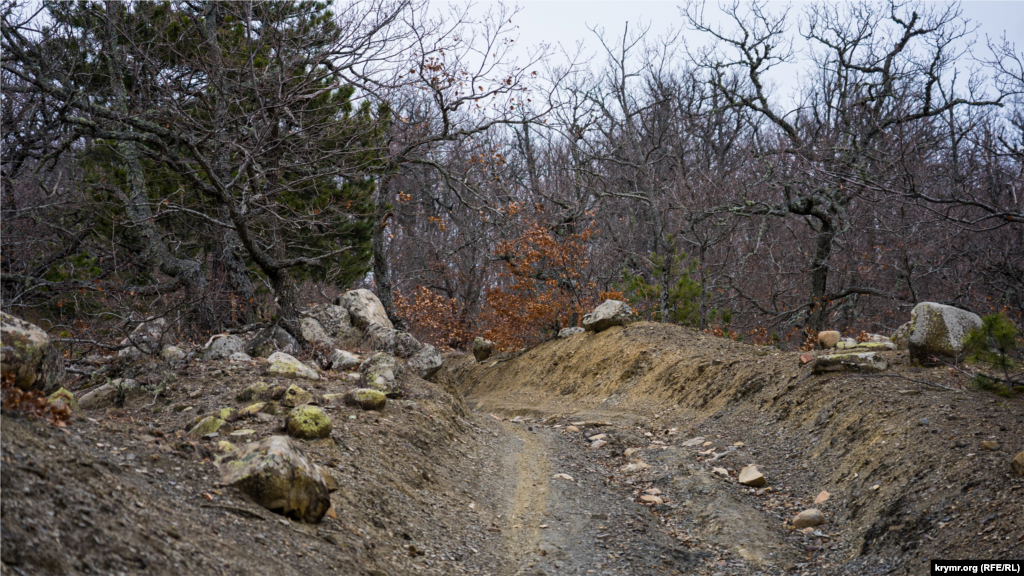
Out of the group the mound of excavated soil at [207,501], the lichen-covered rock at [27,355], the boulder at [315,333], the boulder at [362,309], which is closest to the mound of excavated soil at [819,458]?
the mound of excavated soil at [207,501]

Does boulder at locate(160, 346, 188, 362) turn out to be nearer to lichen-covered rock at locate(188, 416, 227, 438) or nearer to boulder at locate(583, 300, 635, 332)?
lichen-covered rock at locate(188, 416, 227, 438)

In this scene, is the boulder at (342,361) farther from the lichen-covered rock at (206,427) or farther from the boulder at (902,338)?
the boulder at (902,338)

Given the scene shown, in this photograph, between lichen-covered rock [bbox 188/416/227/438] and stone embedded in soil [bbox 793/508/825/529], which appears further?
stone embedded in soil [bbox 793/508/825/529]

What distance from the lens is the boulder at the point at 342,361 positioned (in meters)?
8.70

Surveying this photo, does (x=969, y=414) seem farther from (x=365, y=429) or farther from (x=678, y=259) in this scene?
(x=678, y=259)

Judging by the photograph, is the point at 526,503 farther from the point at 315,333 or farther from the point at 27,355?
the point at 315,333

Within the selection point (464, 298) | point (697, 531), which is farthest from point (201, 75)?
point (464, 298)

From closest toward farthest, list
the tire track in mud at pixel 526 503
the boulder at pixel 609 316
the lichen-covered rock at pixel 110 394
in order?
the tire track in mud at pixel 526 503
the lichen-covered rock at pixel 110 394
the boulder at pixel 609 316

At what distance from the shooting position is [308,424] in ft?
17.4

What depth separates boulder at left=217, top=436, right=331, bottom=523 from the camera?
12.6ft

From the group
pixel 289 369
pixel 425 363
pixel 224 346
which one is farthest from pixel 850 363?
pixel 224 346

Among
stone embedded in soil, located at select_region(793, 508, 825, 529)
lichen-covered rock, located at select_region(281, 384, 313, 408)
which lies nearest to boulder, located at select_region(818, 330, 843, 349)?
stone embedded in soil, located at select_region(793, 508, 825, 529)

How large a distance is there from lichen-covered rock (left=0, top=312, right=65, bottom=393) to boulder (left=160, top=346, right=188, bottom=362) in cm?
310

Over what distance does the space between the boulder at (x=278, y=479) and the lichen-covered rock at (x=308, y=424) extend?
108 cm
